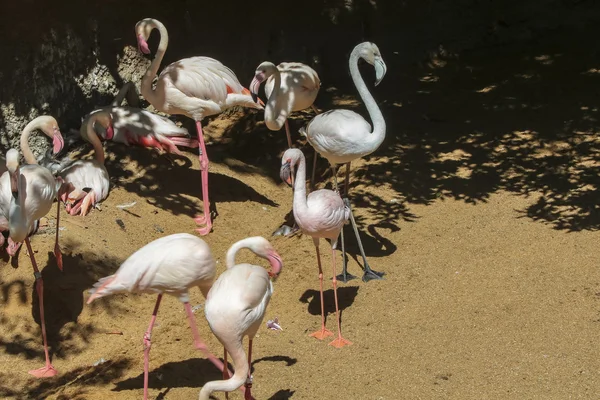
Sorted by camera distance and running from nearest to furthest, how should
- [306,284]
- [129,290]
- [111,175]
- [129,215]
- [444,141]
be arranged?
1. [129,290]
2. [306,284]
3. [129,215]
4. [111,175]
5. [444,141]

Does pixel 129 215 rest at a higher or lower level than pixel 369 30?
lower

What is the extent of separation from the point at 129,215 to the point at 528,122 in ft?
13.7

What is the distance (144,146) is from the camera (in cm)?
782

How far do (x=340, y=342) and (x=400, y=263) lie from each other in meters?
1.25

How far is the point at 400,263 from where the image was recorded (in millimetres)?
6613

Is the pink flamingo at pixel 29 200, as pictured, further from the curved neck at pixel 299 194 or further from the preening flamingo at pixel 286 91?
the preening flamingo at pixel 286 91

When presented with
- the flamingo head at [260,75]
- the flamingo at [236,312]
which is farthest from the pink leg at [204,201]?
the flamingo at [236,312]

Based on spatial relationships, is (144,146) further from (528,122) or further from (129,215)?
(528,122)

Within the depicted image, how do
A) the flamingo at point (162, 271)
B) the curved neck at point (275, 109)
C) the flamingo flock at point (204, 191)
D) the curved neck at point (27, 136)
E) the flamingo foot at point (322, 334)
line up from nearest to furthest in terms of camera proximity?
the flamingo flock at point (204, 191), the flamingo at point (162, 271), the flamingo foot at point (322, 334), the curved neck at point (27, 136), the curved neck at point (275, 109)

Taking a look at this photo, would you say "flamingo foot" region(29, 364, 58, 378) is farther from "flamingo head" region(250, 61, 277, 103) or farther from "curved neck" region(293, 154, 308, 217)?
"flamingo head" region(250, 61, 277, 103)

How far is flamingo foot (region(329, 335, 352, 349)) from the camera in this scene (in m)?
5.55

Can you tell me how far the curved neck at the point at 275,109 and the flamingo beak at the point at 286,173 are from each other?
1.80 m

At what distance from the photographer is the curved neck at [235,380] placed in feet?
14.0

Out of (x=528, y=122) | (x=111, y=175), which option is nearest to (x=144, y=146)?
(x=111, y=175)
